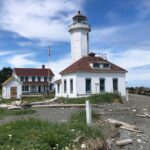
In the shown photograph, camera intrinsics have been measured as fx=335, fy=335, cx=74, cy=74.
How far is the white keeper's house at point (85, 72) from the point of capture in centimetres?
3634

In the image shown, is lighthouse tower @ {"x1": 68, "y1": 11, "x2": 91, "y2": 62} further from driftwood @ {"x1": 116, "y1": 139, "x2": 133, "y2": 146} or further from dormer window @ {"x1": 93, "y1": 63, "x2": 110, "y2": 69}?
driftwood @ {"x1": 116, "y1": 139, "x2": 133, "y2": 146}

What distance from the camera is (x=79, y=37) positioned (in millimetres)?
40312

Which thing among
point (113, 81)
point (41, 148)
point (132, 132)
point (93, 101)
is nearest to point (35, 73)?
point (113, 81)

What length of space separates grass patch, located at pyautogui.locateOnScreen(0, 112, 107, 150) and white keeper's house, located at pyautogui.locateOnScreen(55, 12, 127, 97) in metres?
25.2

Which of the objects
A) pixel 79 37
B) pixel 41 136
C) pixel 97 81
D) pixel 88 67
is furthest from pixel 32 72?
pixel 41 136

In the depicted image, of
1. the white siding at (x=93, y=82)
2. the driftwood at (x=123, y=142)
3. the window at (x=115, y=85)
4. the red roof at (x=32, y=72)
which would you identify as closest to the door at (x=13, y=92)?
the white siding at (x=93, y=82)

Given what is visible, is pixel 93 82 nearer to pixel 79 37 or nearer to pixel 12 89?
pixel 79 37

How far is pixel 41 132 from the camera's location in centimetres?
939

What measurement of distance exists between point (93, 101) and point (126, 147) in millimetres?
20415

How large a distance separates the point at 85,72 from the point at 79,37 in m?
5.88

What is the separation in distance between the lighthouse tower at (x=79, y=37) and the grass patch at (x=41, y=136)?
29.9 meters

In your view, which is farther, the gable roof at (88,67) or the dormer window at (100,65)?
the dormer window at (100,65)

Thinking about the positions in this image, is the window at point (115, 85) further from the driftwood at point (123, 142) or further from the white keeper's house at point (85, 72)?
the driftwood at point (123, 142)

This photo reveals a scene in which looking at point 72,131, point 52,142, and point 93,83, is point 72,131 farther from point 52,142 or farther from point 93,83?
point 93,83
